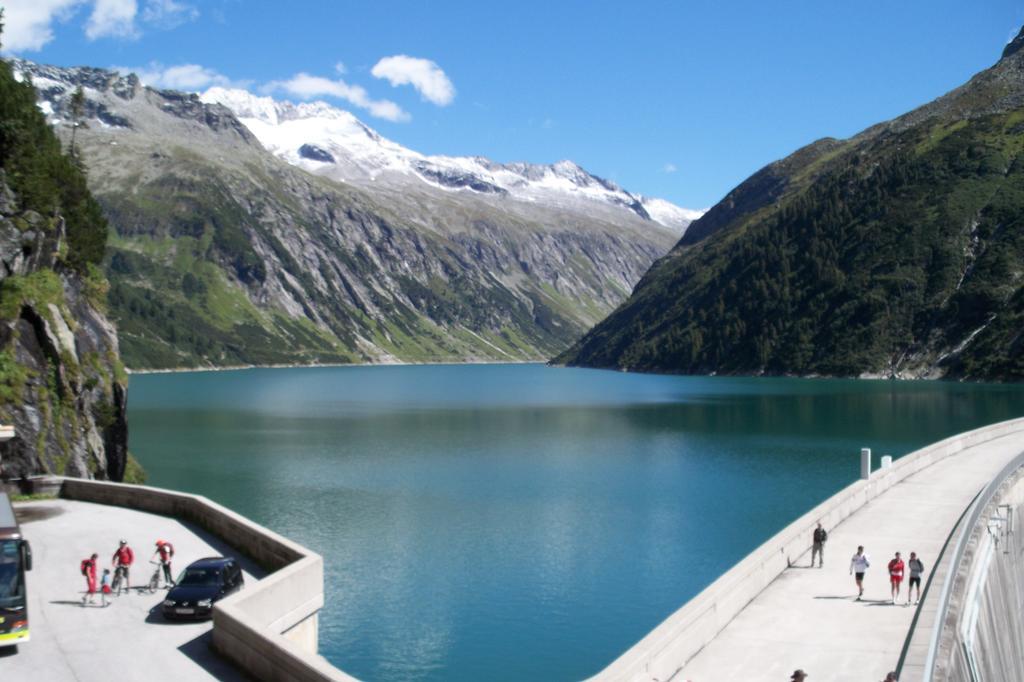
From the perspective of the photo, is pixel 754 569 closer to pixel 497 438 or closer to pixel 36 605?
pixel 36 605

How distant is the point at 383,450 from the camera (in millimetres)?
106375

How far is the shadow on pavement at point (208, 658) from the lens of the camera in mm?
21984

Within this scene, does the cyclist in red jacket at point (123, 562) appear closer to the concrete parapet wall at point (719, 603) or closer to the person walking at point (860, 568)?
the concrete parapet wall at point (719, 603)

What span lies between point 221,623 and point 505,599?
25.4 m

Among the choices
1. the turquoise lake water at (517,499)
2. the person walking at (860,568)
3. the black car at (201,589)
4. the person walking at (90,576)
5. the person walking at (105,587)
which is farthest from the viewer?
the turquoise lake water at (517,499)

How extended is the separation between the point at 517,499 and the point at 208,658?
2070 inches

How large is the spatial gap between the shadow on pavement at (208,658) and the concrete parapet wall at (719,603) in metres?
9.01

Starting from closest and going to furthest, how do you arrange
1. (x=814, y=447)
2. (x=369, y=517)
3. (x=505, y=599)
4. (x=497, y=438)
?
(x=505, y=599)
(x=369, y=517)
(x=814, y=447)
(x=497, y=438)

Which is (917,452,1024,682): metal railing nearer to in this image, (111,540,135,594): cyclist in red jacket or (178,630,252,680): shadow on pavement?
(178,630,252,680): shadow on pavement

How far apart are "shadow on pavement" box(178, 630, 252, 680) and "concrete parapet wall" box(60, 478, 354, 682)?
0.77 ft

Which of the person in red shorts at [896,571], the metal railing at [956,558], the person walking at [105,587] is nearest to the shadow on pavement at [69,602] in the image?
the person walking at [105,587]

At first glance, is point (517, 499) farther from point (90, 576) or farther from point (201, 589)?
point (201, 589)

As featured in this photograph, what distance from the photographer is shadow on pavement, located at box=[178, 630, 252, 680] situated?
866 inches

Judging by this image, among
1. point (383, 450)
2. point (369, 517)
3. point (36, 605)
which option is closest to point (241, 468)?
point (383, 450)
